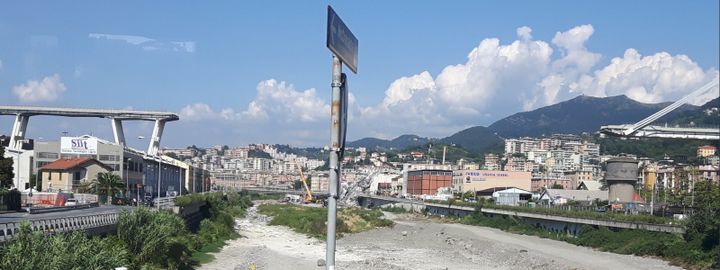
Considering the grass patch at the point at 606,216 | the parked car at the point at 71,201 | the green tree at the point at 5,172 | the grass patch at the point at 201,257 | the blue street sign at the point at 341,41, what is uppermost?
the blue street sign at the point at 341,41

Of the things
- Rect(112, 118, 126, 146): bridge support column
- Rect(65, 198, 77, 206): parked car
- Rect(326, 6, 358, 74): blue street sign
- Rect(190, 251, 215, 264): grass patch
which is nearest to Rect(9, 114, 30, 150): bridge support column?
Rect(112, 118, 126, 146): bridge support column

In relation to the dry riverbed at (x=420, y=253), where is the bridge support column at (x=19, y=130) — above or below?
above

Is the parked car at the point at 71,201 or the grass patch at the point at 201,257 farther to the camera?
the parked car at the point at 71,201

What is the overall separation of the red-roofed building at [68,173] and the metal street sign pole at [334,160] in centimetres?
8202

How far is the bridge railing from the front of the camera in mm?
22938

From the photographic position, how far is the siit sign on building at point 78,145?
98188 mm

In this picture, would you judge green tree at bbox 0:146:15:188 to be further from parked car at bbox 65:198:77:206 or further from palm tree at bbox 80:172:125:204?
palm tree at bbox 80:172:125:204

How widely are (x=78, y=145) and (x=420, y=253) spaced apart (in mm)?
51517

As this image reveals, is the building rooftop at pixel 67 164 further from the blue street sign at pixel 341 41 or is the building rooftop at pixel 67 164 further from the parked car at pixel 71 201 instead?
the blue street sign at pixel 341 41

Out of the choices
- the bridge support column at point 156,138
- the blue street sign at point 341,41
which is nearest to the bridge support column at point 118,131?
the bridge support column at point 156,138

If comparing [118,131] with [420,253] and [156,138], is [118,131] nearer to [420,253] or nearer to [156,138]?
[156,138]

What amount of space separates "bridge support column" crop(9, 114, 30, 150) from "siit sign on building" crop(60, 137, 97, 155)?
16.1 metres

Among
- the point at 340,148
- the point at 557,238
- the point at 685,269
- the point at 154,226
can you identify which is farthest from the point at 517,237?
the point at 340,148

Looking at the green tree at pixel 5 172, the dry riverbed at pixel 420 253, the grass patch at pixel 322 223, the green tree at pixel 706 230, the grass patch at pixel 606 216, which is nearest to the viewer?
the green tree at pixel 706 230
